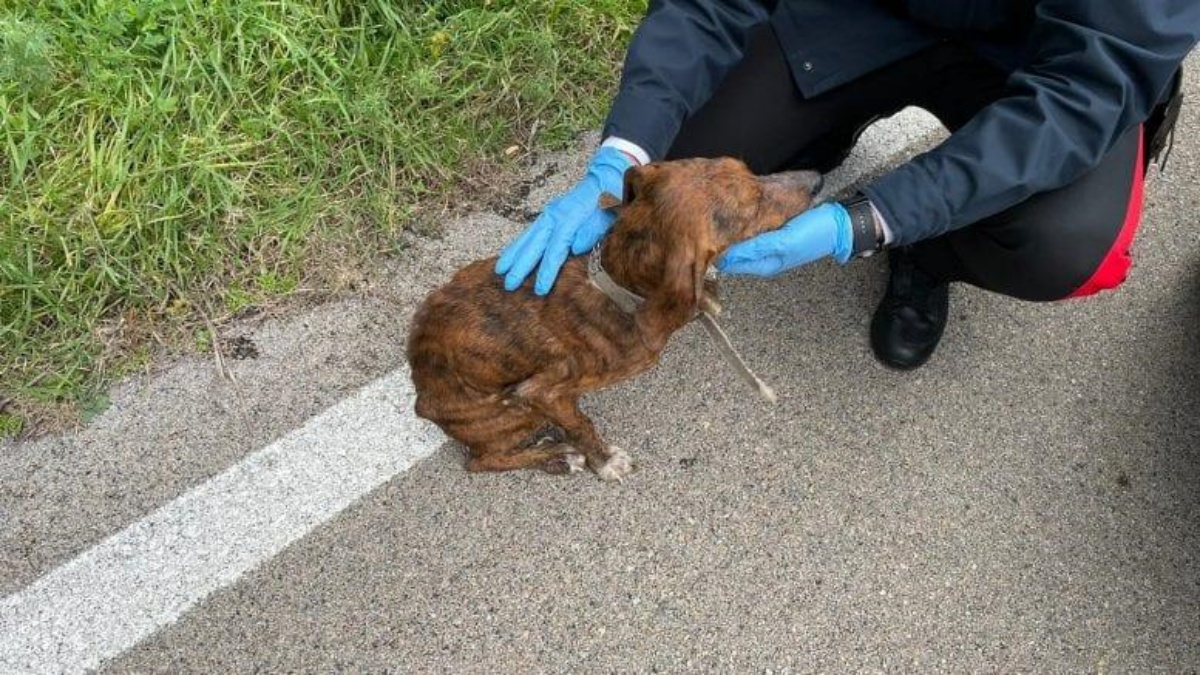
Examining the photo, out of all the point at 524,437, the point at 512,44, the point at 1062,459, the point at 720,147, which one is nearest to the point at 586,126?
the point at 512,44

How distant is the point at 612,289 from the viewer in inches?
92.1

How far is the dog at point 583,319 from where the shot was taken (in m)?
2.16

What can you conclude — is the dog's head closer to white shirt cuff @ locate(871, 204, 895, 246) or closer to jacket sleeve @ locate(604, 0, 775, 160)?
white shirt cuff @ locate(871, 204, 895, 246)

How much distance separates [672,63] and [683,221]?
774 millimetres

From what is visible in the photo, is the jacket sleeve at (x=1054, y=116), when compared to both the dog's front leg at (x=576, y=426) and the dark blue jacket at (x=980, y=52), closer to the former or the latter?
the dark blue jacket at (x=980, y=52)

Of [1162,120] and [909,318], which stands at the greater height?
[1162,120]

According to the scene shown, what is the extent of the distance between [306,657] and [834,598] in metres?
1.50

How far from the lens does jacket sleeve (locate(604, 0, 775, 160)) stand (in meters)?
2.65

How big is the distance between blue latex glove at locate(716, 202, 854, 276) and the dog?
0.10 m

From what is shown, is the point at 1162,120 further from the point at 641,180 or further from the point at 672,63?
the point at 641,180

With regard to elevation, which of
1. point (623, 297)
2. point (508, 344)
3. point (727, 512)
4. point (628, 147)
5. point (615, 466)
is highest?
point (628, 147)

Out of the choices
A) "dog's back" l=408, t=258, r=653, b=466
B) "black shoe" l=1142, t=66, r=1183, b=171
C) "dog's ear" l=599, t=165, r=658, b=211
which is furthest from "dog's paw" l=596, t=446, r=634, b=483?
"black shoe" l=1142, t=66, r=1183, b=171

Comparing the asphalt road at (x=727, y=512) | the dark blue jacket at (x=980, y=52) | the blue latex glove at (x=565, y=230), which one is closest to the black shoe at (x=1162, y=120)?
the dark blue jacket at (x=980, y=52)

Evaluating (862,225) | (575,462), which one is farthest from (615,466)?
(862,225)
